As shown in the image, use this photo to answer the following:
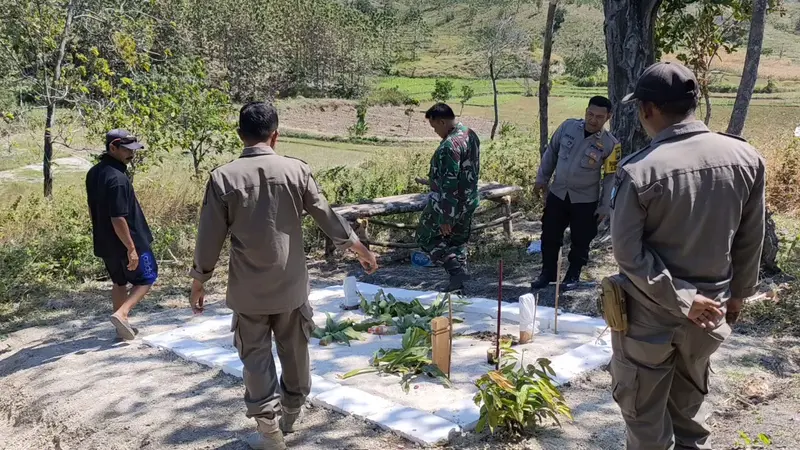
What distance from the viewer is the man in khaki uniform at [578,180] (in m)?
5.60

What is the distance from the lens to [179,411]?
157 inches

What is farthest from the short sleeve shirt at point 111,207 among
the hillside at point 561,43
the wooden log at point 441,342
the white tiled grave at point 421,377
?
the hillside at point 561,43

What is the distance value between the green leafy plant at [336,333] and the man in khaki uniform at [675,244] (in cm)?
266

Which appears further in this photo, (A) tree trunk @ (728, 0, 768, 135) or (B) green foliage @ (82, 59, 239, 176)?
(B) green foliage @ (82, 59, 239, 176)

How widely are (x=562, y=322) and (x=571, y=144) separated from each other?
5.01 feet

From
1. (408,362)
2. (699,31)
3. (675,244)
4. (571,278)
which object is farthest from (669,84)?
(699,31)

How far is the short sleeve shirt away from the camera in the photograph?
4.77 meters

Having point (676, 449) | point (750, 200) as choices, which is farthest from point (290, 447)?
point (750, 200)

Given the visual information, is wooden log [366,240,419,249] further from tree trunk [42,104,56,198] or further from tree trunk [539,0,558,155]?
tree trunk [42,104,56,198]

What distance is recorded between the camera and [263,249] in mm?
3260

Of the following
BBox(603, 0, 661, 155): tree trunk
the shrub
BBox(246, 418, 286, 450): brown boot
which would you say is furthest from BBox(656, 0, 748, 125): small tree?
the shrub

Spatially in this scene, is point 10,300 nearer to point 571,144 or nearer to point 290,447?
point 290,447

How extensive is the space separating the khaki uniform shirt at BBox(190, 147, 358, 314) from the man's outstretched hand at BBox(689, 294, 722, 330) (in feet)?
5.76

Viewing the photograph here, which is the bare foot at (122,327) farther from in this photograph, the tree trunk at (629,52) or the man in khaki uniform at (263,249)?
the tree trunk at (629,52)
